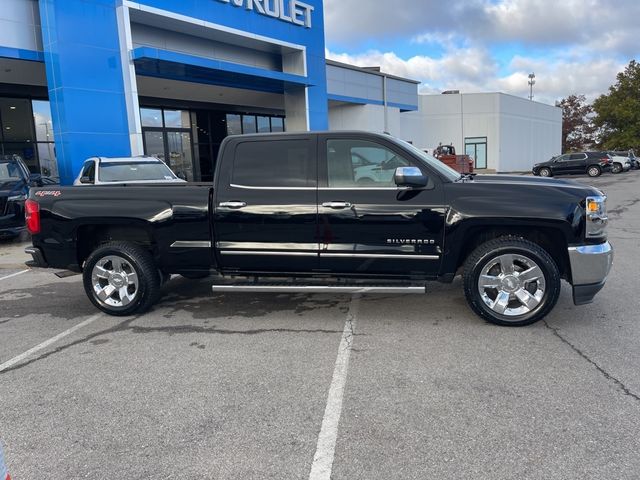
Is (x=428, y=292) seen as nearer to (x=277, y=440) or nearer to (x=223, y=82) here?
(x=277, y=440)

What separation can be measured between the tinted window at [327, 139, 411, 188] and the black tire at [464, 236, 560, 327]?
1132mm

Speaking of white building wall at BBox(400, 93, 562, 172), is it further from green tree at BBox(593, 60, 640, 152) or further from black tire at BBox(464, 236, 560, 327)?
black tire at BBox(464, 236, 560, 327)

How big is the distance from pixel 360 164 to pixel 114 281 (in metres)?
3.03

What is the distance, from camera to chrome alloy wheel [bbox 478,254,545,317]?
4.84 meters

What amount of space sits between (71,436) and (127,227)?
300cm

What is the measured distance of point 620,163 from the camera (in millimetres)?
37375

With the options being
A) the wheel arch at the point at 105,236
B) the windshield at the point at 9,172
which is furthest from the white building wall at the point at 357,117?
the wheel arch at the point at 105,236

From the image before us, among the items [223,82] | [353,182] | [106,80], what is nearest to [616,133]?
[223,82]

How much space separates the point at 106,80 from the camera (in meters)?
14.7

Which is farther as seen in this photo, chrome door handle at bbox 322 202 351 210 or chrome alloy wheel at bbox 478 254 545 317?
chrome door handle at bbox 322 202 351 210

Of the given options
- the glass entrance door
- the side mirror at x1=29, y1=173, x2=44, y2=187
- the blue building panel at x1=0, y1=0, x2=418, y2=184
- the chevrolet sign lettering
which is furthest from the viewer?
the glass entrance door

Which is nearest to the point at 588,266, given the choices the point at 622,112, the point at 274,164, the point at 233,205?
the point at 274,164

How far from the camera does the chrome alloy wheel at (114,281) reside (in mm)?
5645

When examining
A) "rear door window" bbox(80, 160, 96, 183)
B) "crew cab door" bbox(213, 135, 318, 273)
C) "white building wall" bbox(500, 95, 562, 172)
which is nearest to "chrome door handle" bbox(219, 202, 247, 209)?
"crew cab door" bbox(213, 135, 318, 273)
